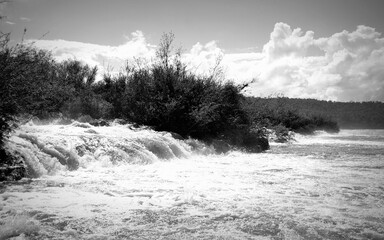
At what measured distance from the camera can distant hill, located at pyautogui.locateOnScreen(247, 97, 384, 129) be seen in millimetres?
70062

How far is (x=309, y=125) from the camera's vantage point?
36562 mm

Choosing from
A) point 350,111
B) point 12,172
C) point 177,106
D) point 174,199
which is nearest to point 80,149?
point 12,172

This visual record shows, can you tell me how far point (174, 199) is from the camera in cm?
498

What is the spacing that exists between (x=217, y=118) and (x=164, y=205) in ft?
40.5

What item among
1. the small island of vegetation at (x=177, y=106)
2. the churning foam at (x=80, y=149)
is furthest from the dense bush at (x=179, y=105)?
the churning foam at (x=80, y=149)

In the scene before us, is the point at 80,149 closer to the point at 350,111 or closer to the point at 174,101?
the point at 174,101

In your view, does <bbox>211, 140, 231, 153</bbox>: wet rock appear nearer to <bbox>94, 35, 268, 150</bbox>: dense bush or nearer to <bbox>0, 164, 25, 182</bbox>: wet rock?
<bbox>94, 35, 268, 150</bbox>: dense bush

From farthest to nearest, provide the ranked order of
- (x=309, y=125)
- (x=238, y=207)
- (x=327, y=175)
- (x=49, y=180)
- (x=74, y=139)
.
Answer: (x=309, y=125) → (x=74, y=139) → (x=327, y=175) → (x=49, y=180) → (x=238, y=207)

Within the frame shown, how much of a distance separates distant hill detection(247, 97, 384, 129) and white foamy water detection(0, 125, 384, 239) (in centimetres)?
5398

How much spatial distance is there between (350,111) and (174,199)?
3539 inches

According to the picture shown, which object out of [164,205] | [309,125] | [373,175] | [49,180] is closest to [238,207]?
[164,205]

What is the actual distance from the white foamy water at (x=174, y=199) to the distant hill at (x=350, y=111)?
54.0 meters

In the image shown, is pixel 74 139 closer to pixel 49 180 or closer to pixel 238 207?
pixel 49 180

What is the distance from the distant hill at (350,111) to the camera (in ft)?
230
